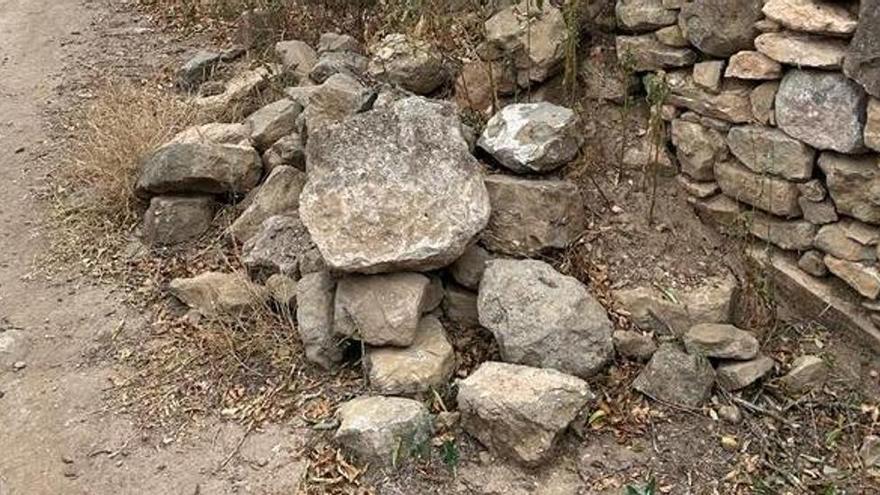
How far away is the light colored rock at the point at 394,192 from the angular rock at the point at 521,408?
0.55 m

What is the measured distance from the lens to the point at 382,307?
3453mm

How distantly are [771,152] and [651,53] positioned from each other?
70 centimetres

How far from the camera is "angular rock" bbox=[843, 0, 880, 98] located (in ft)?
10.0

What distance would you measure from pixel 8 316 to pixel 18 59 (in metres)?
3.08

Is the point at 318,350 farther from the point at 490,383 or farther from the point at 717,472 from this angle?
the point at 717,472

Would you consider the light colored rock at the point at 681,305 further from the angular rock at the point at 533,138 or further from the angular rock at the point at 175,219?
the angular rock at the point at 175,219

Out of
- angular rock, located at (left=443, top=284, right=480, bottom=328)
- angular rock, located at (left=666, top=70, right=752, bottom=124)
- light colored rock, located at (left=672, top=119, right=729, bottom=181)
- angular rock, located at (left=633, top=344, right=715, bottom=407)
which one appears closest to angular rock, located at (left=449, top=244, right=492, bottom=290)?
angular rock, located at (left=443, top=284, right=480, bottom=328)

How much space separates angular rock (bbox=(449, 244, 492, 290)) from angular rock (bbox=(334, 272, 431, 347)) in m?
0.17

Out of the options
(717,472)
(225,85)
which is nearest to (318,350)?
(717,472)

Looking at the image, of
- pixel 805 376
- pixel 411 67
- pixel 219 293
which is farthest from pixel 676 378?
pixel 411 67

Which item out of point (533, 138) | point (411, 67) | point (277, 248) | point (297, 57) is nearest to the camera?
point (533, 138)

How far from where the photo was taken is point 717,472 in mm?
3168

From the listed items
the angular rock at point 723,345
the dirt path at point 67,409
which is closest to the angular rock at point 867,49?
the angular rock at point 723,345

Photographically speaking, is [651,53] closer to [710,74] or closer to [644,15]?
[644,15]
